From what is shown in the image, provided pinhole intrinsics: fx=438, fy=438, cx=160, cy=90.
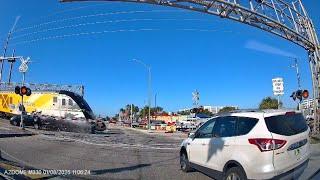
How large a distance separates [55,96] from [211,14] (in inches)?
944

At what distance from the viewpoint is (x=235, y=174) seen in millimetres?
9273

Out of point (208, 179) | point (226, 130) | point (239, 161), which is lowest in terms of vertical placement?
point (208, 179)

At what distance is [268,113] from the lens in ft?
29.6

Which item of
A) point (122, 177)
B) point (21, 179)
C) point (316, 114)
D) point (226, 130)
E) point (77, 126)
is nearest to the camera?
point (226, 130)

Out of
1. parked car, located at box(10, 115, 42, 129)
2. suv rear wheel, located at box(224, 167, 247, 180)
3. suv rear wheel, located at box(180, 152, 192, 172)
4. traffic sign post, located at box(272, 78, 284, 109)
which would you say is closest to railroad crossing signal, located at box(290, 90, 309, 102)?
traffic sign post, located at box(272, 78, 284, 109)

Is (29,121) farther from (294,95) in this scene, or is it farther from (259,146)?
(259,146)

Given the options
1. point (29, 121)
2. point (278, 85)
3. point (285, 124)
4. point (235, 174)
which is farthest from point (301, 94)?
point (29, 121)

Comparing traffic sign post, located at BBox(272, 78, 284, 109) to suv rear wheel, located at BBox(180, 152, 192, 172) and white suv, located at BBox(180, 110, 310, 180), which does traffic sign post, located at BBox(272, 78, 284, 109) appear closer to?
suv rear wheel, located at BBox(180, 152, 192, 172)

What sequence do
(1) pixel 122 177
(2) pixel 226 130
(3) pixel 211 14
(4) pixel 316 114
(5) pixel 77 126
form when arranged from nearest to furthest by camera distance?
(2) pixel 226 130 < (1) pixel 122 177 < (3) pixel 211 14 < (4) pixel 316 114 < (5) pixel 77 126

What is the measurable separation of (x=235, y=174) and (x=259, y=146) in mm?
938

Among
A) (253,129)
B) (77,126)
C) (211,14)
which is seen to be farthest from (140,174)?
(77,126)

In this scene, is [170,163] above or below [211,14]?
below

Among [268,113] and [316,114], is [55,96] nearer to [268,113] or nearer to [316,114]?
[316,114]

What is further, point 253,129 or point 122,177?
point 122,177
